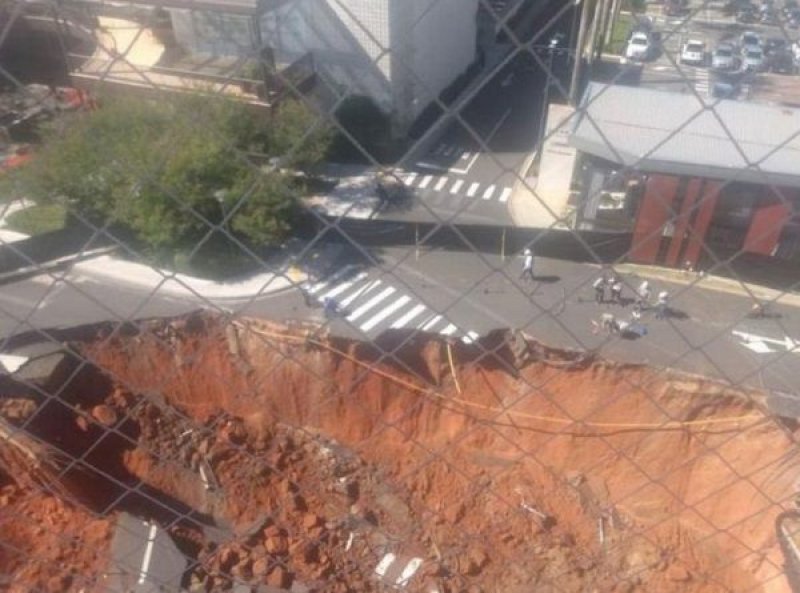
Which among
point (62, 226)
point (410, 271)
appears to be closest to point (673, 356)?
point (410, 271)

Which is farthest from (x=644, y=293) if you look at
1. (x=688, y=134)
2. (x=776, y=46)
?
(x=776, y=46)

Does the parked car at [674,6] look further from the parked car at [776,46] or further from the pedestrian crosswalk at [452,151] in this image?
the pedestrian crosswalk at [452,151]

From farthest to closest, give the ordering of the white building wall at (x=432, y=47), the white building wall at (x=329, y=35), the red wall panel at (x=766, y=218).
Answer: the white building wall at (x=432, y=47)
the white building wall at (x=329, y=35)
the red wall panel at (x=766, y=218)

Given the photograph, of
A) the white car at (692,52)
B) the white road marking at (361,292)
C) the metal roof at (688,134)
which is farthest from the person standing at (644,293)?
the white car at (692,52)

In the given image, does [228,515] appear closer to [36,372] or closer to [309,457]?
[309,457]

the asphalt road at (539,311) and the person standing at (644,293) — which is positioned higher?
the person standing at (644,293)

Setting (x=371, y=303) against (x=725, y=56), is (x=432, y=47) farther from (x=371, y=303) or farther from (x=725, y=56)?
(x=371, y=303)
